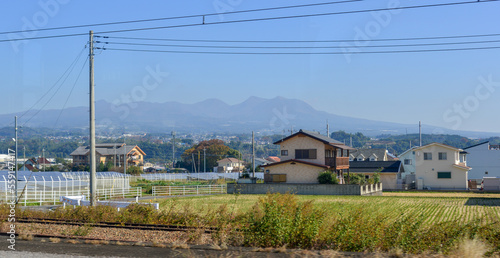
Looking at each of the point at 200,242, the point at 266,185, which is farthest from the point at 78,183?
the point at 200,242

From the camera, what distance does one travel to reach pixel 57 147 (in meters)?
154

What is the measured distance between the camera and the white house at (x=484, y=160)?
65825 millimetres

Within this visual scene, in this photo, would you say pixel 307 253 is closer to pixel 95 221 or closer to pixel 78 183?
pixel 95 221

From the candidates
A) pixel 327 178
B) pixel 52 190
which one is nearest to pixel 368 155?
pixel 327 178

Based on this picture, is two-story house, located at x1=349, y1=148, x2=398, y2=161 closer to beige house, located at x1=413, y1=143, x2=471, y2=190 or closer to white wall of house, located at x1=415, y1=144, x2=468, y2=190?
beige house, located at x1=413, y1=143, x2=471, y2=190

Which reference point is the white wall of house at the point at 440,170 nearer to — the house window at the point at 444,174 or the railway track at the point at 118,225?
the house window at the point at 444,174

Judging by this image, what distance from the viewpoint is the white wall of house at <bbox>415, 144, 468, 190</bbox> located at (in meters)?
50.1

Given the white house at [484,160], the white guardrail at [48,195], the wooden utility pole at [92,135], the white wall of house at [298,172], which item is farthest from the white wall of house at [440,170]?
the wooden utility pole at [92,135]

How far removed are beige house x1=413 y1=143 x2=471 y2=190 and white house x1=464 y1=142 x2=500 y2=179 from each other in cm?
1742

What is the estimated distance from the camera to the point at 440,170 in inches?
2012

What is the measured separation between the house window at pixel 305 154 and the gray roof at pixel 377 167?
12.7 meters

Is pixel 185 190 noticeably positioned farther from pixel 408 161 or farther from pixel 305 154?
pixel 408 161

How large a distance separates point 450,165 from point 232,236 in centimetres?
4528

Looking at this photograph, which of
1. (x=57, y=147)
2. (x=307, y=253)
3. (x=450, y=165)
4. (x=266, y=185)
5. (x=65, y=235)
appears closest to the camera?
(x=307, y=253)
